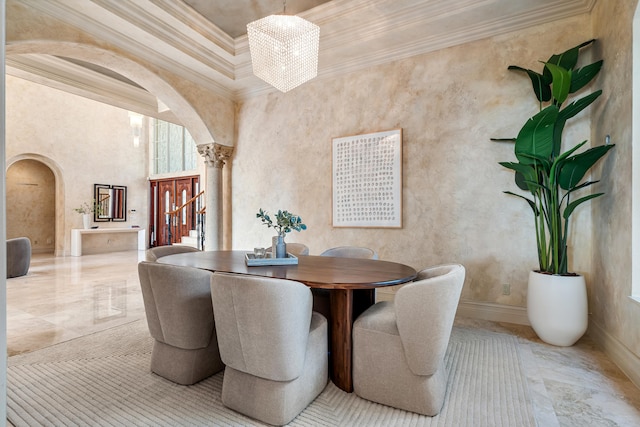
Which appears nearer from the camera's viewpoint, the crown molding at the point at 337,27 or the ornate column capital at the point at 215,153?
the crown molding at the point at 337,27

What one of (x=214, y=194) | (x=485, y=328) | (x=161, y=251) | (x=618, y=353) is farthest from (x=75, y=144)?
(x=618, y=353)

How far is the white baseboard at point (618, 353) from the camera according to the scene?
1.99 m

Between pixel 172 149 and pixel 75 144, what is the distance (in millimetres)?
2404

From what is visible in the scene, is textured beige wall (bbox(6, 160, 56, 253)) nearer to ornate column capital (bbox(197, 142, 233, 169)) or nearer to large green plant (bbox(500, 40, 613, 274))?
ornate column capital (bbox(197, 142, 233, 169))

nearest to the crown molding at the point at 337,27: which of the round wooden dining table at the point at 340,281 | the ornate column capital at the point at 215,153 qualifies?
the ornate column capital at the point at 215,153

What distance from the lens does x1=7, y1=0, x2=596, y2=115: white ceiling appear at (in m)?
3.03

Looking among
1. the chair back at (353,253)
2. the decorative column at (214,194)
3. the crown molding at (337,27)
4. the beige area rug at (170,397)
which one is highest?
the crown molding at (337,27)

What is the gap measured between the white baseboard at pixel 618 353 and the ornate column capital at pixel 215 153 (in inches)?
195

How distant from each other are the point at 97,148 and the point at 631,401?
36.5ft

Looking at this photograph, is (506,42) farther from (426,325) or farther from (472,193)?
(426,325)

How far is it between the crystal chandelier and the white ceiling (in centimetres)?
103

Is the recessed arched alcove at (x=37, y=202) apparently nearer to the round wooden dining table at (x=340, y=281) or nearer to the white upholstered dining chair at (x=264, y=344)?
the round wooden dining table at (x=340, y=281)

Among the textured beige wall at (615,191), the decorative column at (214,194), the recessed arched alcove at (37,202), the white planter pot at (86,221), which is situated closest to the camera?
the textured beige wall at (615,191)

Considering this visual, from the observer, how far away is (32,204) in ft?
28.0
